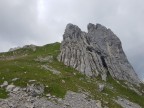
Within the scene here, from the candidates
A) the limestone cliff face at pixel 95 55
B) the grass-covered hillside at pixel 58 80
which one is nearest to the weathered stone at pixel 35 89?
the grass-covered hillside at pixel 58 80

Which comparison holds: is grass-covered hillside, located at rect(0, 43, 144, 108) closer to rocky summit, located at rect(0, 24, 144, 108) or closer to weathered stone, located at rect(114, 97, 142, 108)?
rocky summit, located at rect(0, 24, 144, 108)

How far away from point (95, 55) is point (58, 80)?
92.4 feet

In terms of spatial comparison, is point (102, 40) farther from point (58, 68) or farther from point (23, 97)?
point (23, 97)

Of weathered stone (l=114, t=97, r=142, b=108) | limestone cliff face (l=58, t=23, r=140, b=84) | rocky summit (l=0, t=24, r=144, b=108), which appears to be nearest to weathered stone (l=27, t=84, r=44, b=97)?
rocky summit (l=0, t=24, r=144, b=108)

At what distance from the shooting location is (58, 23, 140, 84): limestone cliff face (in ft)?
306

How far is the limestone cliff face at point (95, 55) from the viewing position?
93188 mm

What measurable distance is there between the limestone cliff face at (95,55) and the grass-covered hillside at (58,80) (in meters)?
3.40

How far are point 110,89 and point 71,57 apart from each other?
58.2 ft

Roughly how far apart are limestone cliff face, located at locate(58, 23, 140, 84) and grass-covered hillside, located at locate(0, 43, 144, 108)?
3398 mm

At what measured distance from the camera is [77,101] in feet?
209

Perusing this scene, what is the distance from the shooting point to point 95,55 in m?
98.5

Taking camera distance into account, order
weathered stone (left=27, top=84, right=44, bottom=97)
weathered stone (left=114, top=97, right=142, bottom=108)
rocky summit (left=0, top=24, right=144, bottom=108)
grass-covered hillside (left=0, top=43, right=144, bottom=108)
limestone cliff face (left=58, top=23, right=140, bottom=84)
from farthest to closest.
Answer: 1. limestone cliff face (left=58, top=23, right=140, bottom=84)
2. weathered stone (left=114, top=97, right=142, bottom=108)
3. grass-covered hillside (left=0, top=43, right=144, bottom=108)
4. rocky summit (left=0, top=24, right=144, bottom=108)
5. weathered stone (left=27, top=84, right=44, bottom=97)

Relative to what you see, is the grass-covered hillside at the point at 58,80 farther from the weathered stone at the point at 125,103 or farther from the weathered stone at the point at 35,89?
the weathered stone at the point at 125,103

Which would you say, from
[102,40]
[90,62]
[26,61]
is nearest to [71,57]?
[90,62]
